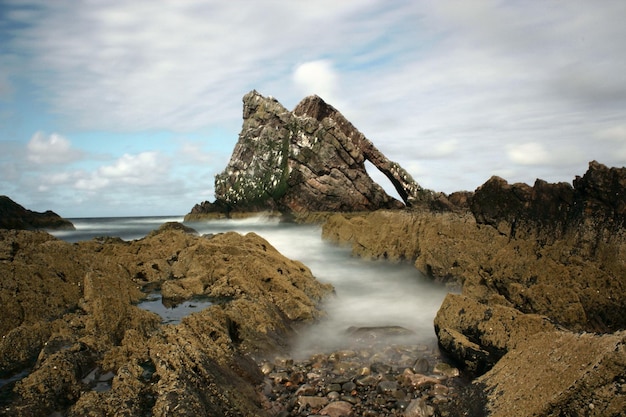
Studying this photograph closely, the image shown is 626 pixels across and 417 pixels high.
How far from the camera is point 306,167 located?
53469 millimetres

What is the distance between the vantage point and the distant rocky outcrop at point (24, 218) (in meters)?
39.7

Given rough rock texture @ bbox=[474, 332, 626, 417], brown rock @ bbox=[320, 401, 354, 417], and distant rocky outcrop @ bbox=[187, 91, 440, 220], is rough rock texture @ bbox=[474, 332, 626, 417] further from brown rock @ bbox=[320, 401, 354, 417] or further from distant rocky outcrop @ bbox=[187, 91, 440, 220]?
distant rocky outcrop @ bbox=[187, 91, 440, 220]

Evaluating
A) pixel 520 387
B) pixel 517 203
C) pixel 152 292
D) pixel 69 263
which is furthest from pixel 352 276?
pixel 520 387

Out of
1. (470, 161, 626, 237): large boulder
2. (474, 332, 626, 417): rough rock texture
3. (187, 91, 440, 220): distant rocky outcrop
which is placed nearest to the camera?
(474, 332, 626, 417): rough rock texture

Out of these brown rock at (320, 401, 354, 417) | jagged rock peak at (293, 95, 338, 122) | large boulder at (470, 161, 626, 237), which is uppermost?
jagged rock peak at (293, 95, 338, 122)

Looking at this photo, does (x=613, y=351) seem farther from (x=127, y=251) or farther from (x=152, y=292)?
(x=127, y=251)

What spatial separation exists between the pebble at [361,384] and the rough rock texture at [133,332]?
1.61 ft

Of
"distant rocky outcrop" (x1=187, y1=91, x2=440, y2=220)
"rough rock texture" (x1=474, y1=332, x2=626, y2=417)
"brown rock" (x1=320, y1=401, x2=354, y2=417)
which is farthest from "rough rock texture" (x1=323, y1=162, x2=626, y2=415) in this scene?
"distant rocky outcrop" (x1=187, y1=91, x2=440, y2=220)

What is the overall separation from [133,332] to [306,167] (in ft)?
158

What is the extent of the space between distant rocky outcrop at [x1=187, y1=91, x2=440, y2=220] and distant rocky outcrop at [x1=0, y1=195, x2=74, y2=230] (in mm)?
21352

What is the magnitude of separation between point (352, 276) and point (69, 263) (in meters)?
10.1

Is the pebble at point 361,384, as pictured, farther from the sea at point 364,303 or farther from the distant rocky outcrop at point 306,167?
the distant rocky outcrop at point 306,167

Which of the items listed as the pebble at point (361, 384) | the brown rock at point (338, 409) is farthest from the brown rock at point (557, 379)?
the brown rock at point (338, 409)

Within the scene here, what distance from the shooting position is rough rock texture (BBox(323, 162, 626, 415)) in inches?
249
